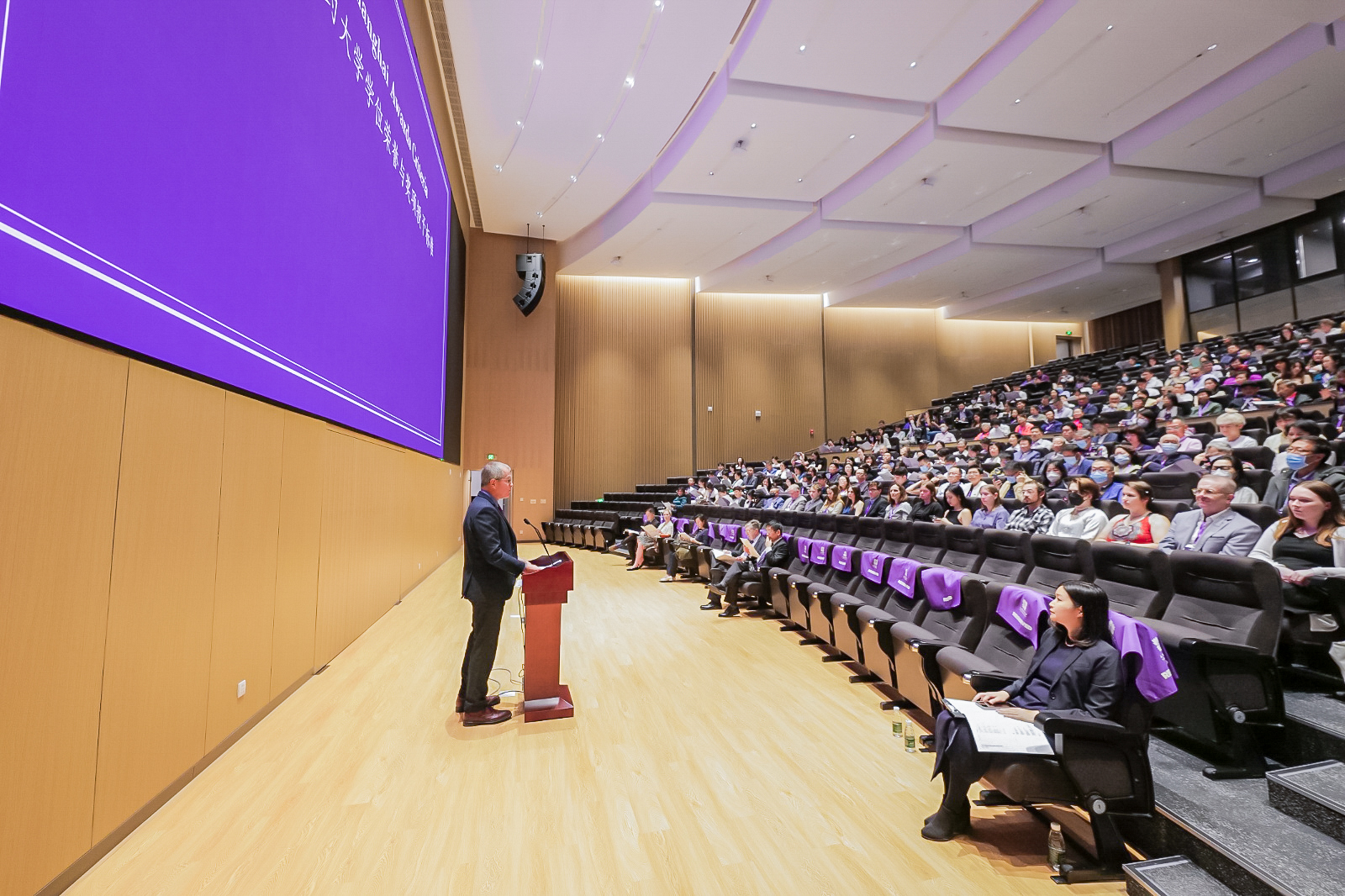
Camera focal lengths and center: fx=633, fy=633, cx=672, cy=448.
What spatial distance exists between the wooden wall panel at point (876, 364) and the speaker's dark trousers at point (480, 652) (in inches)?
511

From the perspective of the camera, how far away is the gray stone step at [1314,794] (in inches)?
63.8

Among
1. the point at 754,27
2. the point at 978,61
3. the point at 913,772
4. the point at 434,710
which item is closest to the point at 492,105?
the point at 754,27

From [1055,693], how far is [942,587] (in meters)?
1.09

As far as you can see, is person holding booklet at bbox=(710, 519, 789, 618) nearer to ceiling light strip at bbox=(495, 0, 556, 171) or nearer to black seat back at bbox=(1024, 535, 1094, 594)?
black seat back at bbox=(1024, 535, 1094, 594)

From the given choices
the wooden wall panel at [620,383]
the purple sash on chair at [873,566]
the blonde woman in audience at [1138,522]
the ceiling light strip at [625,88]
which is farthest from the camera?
the wooden wall panel at [620,383]

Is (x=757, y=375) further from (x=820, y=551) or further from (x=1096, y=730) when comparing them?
(x=1096, y=730)

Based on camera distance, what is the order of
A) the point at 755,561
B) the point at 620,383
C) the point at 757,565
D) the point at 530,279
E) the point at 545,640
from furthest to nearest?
1. the point at 620,383
2. the point at 530,279
3. the point at 755,561
4. the point at 757,565
5. the point at 545,640

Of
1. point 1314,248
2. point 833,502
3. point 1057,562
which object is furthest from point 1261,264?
point 1057,562

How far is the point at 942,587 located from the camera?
3.13 metres

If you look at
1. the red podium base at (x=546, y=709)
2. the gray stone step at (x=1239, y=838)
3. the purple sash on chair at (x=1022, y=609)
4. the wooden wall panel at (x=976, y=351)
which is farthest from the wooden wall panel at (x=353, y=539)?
the wooden wall panel at (x=976, y=351)

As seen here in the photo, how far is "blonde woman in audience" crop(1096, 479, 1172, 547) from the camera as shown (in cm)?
336

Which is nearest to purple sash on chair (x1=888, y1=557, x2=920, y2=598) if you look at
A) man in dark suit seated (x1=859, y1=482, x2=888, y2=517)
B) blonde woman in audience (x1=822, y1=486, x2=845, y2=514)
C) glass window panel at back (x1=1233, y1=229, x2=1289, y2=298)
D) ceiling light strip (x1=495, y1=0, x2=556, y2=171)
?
man in dark suit seated (x1=859, y1=482, x2=888, y2=517)

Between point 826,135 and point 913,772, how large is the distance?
7841mm

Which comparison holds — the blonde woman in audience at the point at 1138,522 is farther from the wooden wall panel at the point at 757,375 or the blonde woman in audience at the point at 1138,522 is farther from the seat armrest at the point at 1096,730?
the wooden wall panel at the point at 757,375
